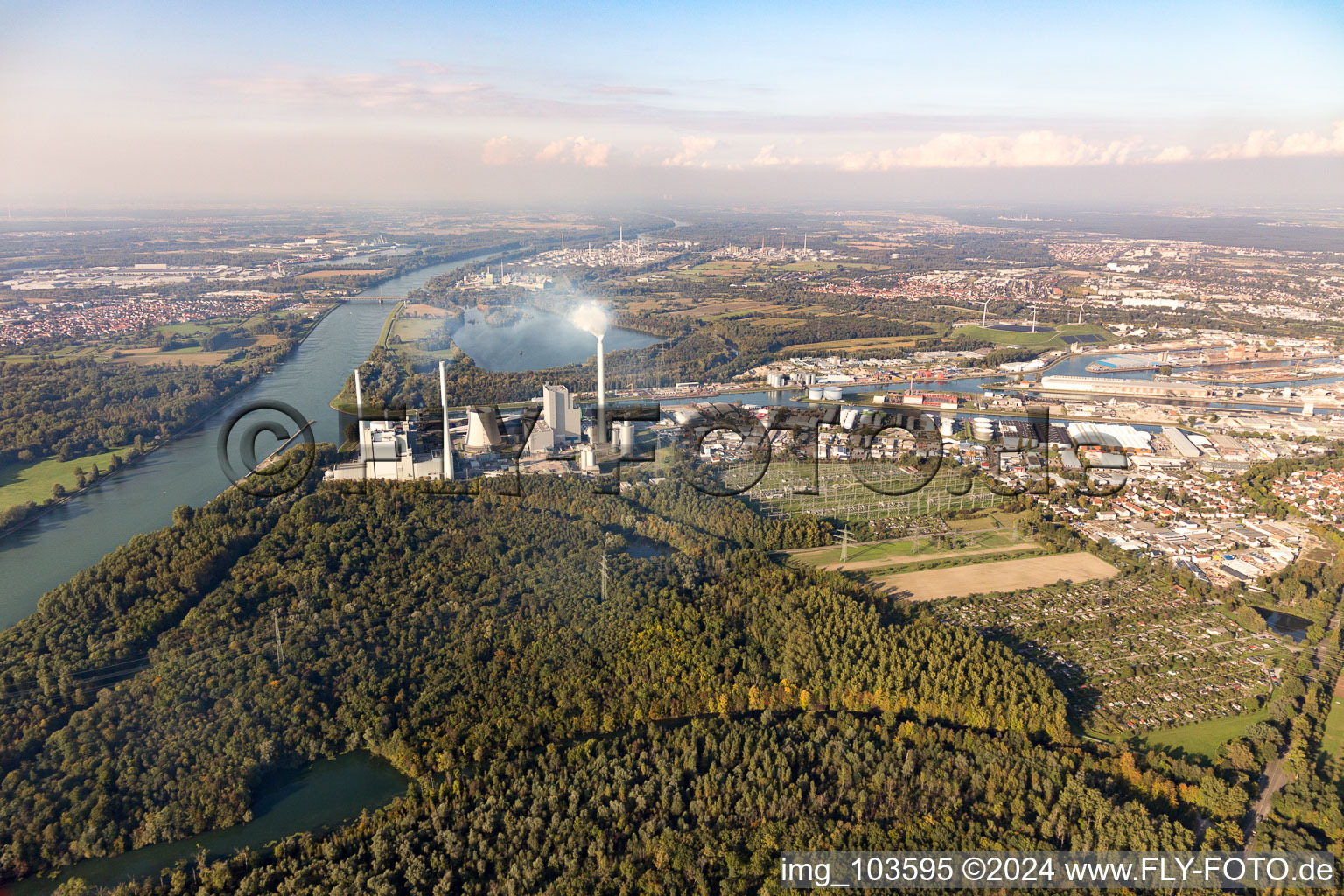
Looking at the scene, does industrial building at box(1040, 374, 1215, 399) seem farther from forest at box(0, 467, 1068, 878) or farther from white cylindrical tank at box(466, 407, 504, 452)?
white cylindrical tank at box(466, 407, 504, 452)

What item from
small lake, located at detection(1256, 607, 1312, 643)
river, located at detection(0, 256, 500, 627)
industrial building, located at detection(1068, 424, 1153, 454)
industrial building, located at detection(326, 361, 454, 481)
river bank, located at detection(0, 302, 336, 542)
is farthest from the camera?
industrial building, located at detection(1068, 424, 1153, 454)

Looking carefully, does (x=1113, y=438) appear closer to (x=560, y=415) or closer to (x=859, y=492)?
(x=859, y=492)

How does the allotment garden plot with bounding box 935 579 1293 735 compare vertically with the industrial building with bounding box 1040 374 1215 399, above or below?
below

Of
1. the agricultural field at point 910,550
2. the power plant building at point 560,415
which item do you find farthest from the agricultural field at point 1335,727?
the power plant building at point 560,415

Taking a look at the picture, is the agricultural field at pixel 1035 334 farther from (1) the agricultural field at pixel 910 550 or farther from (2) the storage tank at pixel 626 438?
(2) the storage tank at pixel 626 438

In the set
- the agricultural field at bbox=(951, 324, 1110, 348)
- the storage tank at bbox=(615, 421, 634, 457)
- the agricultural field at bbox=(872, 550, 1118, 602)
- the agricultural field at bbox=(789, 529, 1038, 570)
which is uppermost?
the agricultural field at bbox=(951, 324, 1110, 348)

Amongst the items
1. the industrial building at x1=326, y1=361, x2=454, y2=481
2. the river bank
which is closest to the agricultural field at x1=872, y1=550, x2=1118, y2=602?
the industrial building at x1=326, y1=361, x2=454, y2=481

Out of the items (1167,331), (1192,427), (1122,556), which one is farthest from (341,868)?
(1167,331)
